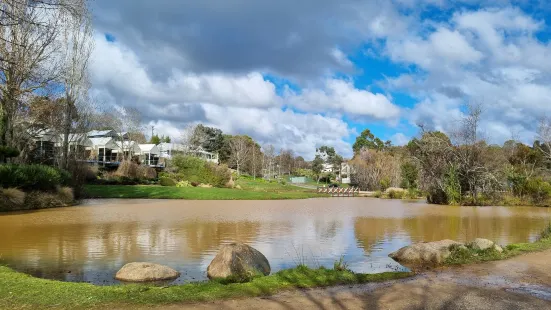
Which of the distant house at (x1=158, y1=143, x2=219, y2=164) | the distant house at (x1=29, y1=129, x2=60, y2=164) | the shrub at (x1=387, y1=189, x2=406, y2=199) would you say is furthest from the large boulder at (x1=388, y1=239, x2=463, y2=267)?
the distant house at (x1=158, y1=143, x2=219, y2=164)

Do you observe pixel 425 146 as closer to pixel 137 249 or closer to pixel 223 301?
pixel 137 249

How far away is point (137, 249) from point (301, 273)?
6007 mm

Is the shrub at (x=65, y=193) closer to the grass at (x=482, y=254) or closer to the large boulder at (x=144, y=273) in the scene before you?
the large boulder at (x=144, y=273)

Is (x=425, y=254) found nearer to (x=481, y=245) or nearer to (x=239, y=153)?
(x=481, y=245)

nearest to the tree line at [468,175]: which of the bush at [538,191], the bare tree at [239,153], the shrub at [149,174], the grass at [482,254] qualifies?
the bush at [538,191]

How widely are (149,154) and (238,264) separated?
6500cm

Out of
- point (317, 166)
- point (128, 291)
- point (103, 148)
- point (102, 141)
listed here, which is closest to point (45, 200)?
point (128, 291)

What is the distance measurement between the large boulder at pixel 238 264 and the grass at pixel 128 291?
0.80 m

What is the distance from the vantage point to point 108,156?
63.4 m

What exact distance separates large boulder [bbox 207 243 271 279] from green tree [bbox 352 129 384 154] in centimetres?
8594

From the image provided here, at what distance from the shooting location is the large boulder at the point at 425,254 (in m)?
9.66

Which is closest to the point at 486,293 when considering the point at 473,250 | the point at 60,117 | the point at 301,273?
the point at 301,273

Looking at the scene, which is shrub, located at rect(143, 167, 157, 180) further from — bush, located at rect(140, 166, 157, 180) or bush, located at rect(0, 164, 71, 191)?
bush, located at rect(0, 164, 71, 191)

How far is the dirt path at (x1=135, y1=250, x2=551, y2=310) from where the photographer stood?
580cm
